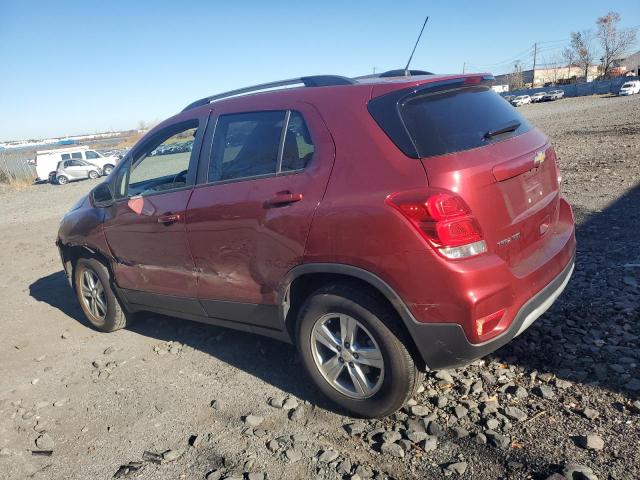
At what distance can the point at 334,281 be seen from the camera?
2859 mm

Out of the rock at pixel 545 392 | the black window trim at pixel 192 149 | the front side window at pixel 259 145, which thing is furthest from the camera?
the black window trim at pixel 192 149

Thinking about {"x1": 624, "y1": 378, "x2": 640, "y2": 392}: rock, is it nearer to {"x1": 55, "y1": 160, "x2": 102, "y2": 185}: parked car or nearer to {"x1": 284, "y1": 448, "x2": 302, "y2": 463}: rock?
{"x1": 284, "y1": 448, "x2": 302, "y2": 463}: rock

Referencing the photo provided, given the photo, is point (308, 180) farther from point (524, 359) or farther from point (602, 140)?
point (602, 140)

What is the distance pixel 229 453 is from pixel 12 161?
134 ft

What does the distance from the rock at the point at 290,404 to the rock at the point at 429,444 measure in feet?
2.85

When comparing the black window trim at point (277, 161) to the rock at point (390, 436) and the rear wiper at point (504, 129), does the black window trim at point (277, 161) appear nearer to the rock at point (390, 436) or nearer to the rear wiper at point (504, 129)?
the rear wiper at point (504, 129)

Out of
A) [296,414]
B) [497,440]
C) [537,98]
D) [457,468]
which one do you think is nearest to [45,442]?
[296,414]

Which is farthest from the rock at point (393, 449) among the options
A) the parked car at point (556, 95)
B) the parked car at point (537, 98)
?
the parked car at point (537, 98)

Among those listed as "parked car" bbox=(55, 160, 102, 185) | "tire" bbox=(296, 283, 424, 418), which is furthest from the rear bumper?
"parked car" bbox=(55, 160, 102, 185)

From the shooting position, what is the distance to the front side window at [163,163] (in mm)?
3693

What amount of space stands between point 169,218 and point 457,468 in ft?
8.19

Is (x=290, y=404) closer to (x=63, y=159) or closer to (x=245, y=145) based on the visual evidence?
(x=245, y=145)

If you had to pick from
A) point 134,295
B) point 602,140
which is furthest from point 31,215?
point 602,140

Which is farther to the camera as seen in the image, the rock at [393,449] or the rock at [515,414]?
the rock at [515,414]
